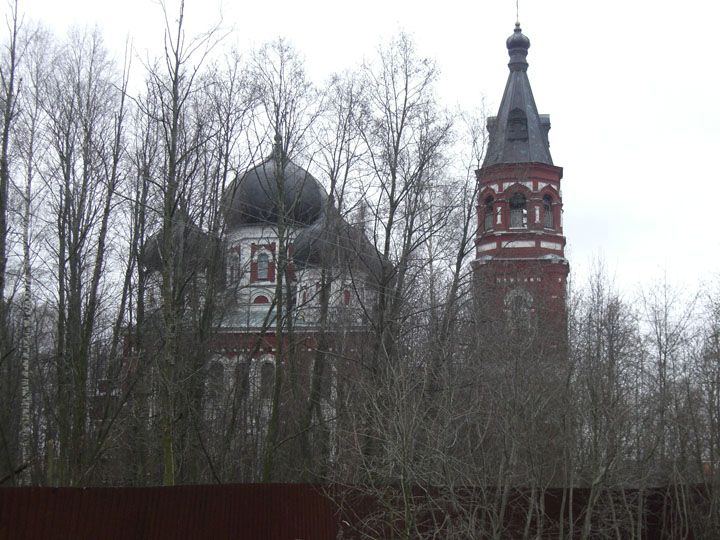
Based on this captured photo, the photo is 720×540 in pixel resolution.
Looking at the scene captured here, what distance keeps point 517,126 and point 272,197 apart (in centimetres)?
1647

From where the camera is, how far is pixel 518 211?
117 ft

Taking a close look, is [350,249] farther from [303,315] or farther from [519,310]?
[303,315]

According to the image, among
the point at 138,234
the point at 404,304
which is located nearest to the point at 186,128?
the point at 138,234

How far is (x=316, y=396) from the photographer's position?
2334 centimetres

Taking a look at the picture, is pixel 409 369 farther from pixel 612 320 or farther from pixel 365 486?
pixel 612 320

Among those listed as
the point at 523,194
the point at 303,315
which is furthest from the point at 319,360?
the point at 523,194

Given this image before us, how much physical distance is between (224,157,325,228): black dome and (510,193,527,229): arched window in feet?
27.6

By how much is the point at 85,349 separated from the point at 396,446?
847 centimetres

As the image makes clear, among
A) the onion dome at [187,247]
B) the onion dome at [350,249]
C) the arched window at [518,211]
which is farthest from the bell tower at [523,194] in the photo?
the onion dome at [187,247]

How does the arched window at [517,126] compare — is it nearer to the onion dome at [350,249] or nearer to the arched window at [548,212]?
the arched window at [548,212]

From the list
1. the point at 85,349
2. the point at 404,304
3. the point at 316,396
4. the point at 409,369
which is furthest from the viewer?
the point at 316,396

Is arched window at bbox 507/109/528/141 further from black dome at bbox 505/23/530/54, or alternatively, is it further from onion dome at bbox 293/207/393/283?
onion dome at bbox 293/207/393/283

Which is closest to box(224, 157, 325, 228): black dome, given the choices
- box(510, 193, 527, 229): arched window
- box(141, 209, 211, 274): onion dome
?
box(141, 209, 211, 274): onion dome

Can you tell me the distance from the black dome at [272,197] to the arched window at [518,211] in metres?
8.42
